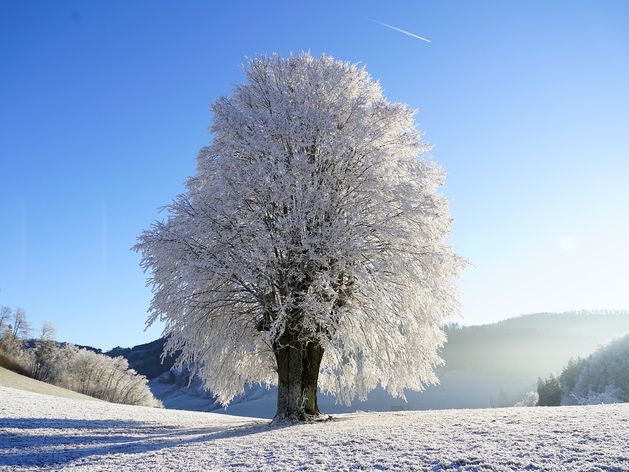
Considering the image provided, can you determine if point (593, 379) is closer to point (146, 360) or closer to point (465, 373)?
point (465, 373)

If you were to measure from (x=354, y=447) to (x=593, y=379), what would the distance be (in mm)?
63133

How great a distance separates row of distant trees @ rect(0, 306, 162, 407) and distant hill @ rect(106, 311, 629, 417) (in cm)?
3016

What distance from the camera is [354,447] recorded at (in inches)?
322

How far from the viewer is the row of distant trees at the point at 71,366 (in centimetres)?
5512

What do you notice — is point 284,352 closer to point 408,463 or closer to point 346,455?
point 346,455

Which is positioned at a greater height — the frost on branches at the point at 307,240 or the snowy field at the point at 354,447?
the frost on branches at the point at 307,240

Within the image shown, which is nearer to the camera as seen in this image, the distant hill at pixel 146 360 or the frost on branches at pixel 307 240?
the frost on branches at pixel 307 240

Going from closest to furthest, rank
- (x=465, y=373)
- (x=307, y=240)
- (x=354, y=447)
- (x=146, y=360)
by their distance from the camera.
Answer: (x=354, y=447), (x=307, y=240), (x=146, y=360), (x=465, y=373)

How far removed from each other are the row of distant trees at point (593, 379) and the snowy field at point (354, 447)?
172 feet

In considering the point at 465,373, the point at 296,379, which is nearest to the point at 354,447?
the point at 296,379

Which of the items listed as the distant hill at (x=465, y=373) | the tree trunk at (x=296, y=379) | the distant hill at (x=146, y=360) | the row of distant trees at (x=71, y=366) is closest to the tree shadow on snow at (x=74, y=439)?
the tree trunk at (x=296, y=379)

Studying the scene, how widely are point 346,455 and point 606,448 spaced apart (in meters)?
4.26

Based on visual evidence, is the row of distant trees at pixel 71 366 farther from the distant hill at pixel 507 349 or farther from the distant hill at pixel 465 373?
the distant hill at pixel 507 349

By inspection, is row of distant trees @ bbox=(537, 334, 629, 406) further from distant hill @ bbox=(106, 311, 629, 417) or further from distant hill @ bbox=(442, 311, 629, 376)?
distant hill @ bbox=(442, 311, 629, 376)
